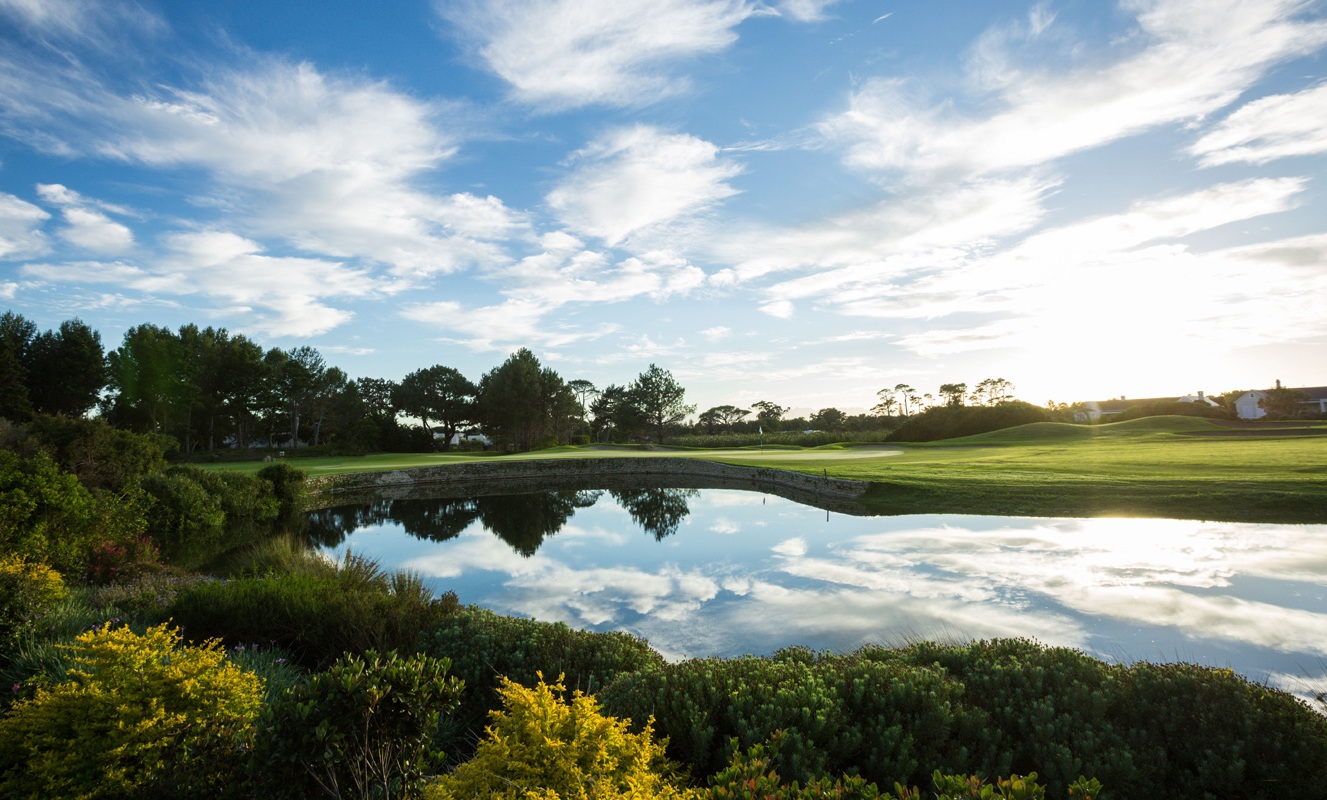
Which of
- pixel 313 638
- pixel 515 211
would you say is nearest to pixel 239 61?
pixel 515 211

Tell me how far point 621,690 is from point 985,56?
1152 cm

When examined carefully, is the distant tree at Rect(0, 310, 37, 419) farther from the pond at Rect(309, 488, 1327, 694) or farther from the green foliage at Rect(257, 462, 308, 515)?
the pond at Rect(309, 488, 1327, 694)

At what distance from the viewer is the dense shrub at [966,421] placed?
162 feet

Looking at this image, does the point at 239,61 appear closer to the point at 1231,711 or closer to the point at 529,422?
the point at 1231,711

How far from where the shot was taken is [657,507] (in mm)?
20234

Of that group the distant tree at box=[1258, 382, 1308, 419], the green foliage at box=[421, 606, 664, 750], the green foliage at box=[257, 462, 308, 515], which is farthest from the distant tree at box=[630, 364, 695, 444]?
the green foliage at box=[421, 606, 664, 750]

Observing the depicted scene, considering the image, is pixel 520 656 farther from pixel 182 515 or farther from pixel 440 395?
pixel 440 395

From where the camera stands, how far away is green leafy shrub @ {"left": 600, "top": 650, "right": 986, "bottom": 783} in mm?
3232

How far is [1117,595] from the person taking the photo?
8039 mm

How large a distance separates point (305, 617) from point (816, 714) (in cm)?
542

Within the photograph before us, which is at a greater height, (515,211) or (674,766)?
(515,211)

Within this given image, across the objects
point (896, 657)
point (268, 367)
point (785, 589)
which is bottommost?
point (785, 589)

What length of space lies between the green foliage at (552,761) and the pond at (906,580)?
4.38 meters

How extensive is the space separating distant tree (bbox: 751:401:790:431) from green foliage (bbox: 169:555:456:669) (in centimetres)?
6632
